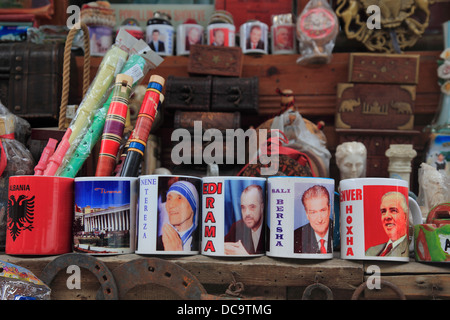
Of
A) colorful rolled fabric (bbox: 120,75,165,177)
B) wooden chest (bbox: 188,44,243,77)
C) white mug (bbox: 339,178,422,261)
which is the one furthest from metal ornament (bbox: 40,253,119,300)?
wooden chest (bbox: 188,44,243,77)

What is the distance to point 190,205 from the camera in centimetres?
94

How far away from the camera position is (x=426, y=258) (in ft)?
3.00

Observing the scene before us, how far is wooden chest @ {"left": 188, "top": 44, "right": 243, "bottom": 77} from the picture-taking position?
6.11 ft

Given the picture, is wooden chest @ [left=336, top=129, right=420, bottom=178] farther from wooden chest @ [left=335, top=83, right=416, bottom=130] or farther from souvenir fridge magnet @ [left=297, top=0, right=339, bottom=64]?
souvenir fridge magnet @ [left=297, top=0, right=339, bottom=64]

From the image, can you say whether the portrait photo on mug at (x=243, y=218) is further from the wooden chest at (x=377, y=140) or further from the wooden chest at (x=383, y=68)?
the wooden chest at (x=383, y=68)

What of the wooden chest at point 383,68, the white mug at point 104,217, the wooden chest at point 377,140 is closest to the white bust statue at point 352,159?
the wooden chest at point 377,140

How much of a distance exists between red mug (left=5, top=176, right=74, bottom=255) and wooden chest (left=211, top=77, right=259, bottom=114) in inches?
35.3

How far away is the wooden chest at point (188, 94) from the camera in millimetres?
1780

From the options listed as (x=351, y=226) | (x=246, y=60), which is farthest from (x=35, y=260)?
(x=246, y=60)

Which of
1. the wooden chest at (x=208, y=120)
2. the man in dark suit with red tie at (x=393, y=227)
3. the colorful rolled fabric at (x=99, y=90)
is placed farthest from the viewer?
the wooden chest at (x=208, y=120)

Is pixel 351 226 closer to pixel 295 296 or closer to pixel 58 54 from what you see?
pixel 295 296

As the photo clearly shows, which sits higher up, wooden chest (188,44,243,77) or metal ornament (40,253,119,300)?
wooden chest (188,44,243,77)

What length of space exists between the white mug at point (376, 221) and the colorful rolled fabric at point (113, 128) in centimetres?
51

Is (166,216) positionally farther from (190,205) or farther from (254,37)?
(254,37)
